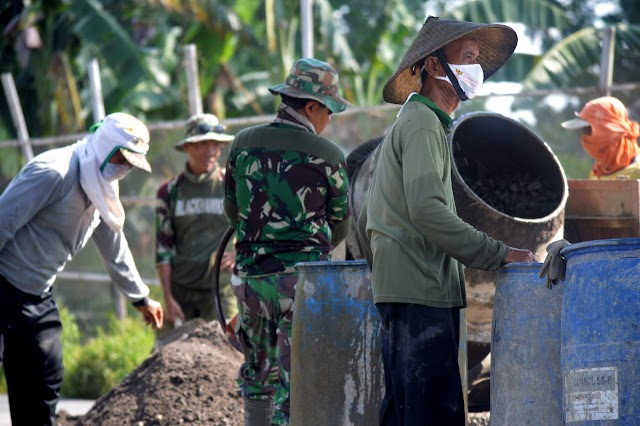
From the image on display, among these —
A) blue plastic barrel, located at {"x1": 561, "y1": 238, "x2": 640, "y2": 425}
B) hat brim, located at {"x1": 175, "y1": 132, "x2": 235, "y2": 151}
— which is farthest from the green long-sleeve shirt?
hat brim, located at {"x1": 175, "y1": 132, "x2": 235, "y2": 151}

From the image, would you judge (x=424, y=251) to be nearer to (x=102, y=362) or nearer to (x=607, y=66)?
(x=607, y=66)

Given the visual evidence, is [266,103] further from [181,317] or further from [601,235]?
[601,235]

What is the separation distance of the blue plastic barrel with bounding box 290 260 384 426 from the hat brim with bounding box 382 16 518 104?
757 millimetres

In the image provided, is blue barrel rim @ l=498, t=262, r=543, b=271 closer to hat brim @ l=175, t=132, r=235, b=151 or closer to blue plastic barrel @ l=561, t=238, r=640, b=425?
blue plastic barrel @ l=561, t=238, r=640, b=425

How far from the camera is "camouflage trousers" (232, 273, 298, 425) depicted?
5086 millimetres

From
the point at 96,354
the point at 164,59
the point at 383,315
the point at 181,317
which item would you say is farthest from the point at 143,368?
the point at 164,59

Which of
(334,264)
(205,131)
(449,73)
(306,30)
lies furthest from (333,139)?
(449,73)

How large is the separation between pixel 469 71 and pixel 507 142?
2053 millimetres

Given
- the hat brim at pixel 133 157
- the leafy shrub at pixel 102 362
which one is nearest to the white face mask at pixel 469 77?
the hat brim at pixel 133 157

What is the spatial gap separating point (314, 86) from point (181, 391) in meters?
2.75

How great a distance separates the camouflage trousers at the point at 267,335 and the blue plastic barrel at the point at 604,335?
1800mm

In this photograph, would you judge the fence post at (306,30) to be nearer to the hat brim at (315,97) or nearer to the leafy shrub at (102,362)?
the leafy shrub at (102,362)

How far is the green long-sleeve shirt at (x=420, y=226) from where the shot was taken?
3.77 m

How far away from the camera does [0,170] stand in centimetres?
1354
